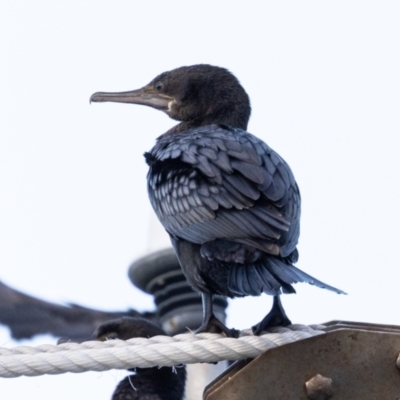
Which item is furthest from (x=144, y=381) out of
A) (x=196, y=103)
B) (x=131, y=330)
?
(x=196, y=103)

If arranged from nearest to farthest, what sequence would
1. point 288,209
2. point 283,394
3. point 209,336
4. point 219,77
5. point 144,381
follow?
point 283,394
point 209,336
point 288,209
point 219,77
point 144,381

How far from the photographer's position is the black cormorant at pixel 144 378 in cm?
607

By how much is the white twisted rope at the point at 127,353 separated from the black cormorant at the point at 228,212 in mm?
356

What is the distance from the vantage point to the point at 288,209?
436cm

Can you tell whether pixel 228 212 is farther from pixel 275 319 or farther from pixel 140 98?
pixel 140 98

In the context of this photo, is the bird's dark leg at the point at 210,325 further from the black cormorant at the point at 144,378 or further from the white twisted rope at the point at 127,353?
the black cormorant at the point at 144,378

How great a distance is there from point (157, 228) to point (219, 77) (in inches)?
35.7

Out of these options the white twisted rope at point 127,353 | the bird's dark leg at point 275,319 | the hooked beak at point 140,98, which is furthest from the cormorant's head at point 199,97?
the white twisted rope at point 127,353

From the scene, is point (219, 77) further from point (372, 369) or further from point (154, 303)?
point (372, 369)

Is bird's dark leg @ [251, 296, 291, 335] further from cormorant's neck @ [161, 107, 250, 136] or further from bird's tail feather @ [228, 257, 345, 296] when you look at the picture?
cormorant's neck @ [161, 107, 250, 136]

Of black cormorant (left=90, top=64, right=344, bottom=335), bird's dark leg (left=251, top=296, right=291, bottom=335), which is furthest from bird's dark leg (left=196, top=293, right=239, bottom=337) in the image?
bird's dark leg (left=251, top=296, right=291, bottom=335)

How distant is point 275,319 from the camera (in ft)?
14.2

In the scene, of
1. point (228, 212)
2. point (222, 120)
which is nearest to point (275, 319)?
point (228, 212)

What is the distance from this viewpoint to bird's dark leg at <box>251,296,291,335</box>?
430cm
